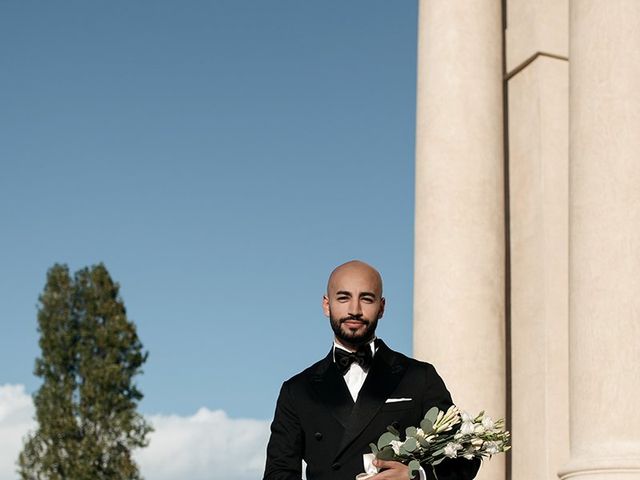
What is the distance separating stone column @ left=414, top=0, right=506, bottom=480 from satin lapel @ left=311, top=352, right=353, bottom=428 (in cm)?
2040

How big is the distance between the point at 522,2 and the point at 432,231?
824cm

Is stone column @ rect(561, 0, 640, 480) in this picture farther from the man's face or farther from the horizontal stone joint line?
the man's face

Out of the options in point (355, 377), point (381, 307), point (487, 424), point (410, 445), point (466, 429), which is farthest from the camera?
point (355, 377)

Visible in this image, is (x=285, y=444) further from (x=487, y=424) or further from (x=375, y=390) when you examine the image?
(x=487, y=424)

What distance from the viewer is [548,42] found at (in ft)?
120

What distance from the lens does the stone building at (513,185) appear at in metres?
28.3

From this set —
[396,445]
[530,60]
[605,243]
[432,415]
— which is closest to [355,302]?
[432,415]

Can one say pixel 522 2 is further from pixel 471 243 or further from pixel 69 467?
pixel 69 467

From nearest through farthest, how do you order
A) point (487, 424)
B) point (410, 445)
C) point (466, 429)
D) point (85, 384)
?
point (410, 445), point (466, 429), point (487, 424), point (85, 384)

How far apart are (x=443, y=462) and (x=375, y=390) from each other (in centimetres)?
114

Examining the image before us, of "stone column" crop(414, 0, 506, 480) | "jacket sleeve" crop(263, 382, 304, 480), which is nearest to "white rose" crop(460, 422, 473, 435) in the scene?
"jacket sleeve" crop(263, 382, 304, 480)

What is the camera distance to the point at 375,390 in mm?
12836

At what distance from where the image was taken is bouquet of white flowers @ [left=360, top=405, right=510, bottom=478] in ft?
38.8

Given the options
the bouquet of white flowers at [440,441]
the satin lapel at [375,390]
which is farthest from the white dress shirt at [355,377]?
the bouquet of white flowers at [440,441]
